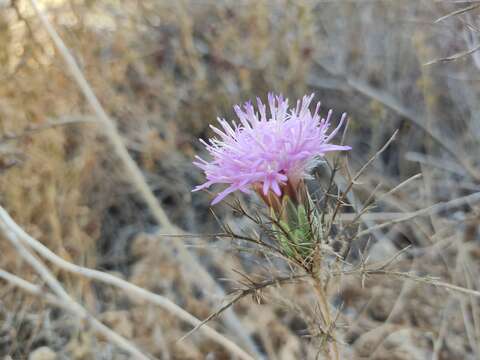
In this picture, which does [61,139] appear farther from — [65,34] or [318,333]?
[318,333]

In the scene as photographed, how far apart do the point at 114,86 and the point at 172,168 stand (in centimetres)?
72

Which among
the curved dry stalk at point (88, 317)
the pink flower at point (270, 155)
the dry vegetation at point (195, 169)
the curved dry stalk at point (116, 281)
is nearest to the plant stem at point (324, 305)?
the pink flower at point (270, 155)

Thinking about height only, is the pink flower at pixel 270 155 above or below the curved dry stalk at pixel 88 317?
above

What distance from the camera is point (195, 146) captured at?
384cm

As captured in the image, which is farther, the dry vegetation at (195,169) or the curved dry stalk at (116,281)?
the dry vegetation at (195,169)

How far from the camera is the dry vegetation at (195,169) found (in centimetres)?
263

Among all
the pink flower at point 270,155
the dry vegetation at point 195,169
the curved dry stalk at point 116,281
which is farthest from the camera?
the dry vegetation at point 195,169

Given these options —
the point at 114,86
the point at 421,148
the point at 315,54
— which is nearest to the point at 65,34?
the point at 114,86

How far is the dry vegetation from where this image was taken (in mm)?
2631

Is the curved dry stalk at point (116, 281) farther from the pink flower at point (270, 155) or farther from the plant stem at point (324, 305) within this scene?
the pink flower at point (270, 155)

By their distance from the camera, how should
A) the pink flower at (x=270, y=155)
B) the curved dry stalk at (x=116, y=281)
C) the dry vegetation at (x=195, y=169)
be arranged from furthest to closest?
the dry vegetation at (x=195, y=169) → the curved dry stalk at (x=116, y=281) → the pink flower at (x=270, y=155)

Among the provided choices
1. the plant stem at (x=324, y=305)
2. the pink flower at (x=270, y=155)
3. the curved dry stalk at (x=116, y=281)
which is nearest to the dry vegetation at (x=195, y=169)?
the curved dry stalk at (x=116, y=281)

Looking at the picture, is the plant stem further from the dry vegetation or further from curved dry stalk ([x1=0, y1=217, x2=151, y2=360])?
the dry vegetation

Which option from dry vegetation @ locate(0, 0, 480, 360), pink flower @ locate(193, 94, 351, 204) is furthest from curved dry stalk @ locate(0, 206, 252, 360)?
pink flower @ locate(193, 94, 351, 204)
